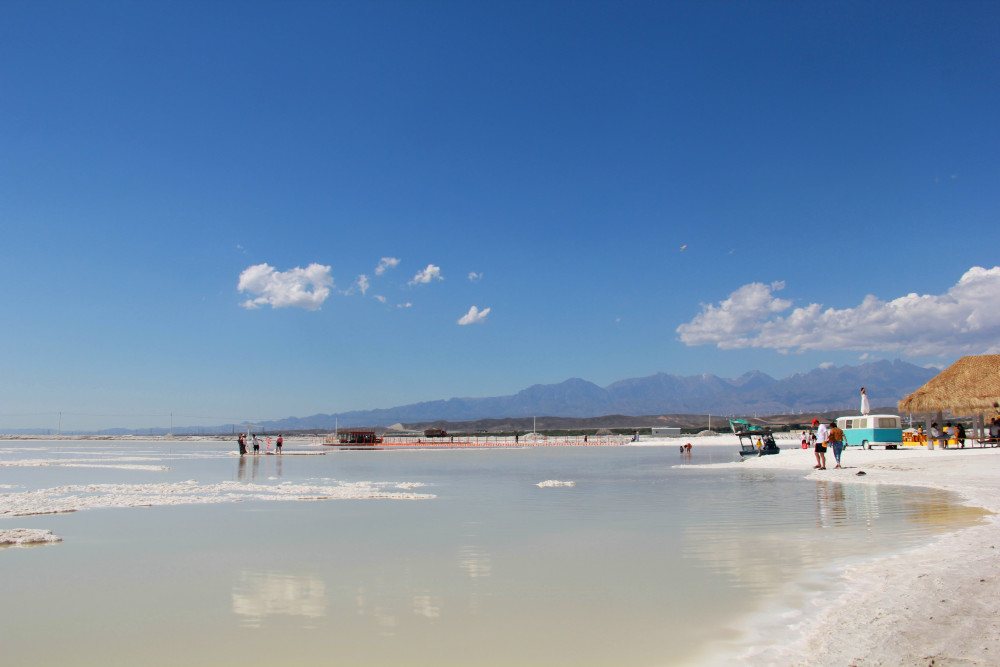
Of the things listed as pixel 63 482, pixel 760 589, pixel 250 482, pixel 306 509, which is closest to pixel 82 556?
pixel 306 509

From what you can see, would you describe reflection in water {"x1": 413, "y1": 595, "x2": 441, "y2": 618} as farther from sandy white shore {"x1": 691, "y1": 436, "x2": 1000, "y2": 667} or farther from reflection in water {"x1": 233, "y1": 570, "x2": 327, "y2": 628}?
sandy white shore {"x1": 691, "y1": 436, "x2": 1000, "y2": 667}

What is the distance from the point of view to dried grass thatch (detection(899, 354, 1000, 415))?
35750 mm

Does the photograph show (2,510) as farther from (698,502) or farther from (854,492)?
(854,492)

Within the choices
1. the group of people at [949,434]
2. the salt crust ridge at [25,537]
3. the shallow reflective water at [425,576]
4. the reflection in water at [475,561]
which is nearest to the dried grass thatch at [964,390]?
the group of people at [949,434]

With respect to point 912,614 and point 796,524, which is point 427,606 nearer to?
point 912,614

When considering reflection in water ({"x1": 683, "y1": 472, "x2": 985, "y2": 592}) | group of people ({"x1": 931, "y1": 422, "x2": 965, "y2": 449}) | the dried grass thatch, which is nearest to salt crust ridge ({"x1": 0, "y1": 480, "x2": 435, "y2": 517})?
reflection in water ({"x1": 683, "y1": 472, "x2": 985, "y2": 592})

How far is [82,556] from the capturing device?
32.5ft

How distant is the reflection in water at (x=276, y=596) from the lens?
6.81 meters

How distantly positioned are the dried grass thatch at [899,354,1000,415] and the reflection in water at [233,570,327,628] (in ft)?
130

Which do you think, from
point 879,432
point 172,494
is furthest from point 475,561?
point 879,432

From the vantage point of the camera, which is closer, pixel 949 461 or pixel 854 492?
pixel 854 492

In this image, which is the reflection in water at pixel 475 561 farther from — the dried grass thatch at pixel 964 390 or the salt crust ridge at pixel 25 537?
the dried grass thatch at pixel 964 390

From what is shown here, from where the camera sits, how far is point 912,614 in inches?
239

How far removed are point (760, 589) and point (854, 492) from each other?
1250 centimetres
